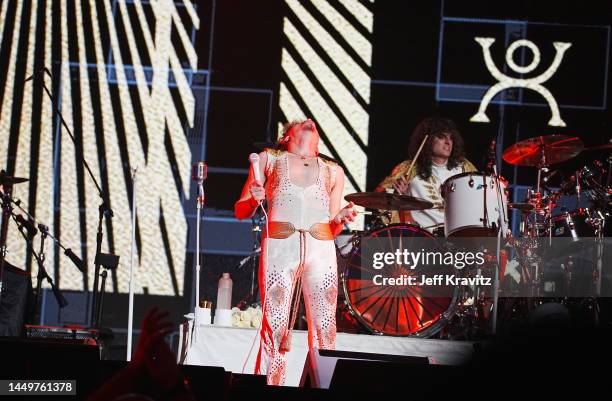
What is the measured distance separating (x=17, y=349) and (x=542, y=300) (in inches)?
181

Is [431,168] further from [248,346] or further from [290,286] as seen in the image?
[290,286]

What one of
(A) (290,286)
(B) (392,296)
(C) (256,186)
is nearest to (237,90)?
(B) (392,296)

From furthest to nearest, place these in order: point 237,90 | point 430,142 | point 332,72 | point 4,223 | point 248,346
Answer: point 332,72
point 237,90
point 430,142
point 4,223
point 248,346

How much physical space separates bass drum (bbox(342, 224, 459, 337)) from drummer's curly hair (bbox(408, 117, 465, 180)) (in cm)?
77

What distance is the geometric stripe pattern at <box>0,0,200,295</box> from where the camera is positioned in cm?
730

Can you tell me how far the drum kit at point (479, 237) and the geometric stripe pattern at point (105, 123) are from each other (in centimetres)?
203

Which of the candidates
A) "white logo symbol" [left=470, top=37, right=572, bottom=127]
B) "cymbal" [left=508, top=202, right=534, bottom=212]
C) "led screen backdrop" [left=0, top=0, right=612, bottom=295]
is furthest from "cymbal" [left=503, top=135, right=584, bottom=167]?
"white logo symbol" [left=470, top=37, right=572, bottom=127]

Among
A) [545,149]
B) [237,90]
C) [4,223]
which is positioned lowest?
[4,223]

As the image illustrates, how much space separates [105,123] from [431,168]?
311 centimetres

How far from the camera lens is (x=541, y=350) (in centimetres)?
85

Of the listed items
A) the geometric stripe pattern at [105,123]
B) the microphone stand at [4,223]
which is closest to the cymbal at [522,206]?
the geometric stripe pattern at [105,123]

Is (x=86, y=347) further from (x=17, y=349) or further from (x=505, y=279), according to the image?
(x=505, y=279)

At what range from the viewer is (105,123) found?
750cm

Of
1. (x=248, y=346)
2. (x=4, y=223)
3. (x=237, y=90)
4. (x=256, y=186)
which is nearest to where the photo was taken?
(x=256, y=186)
